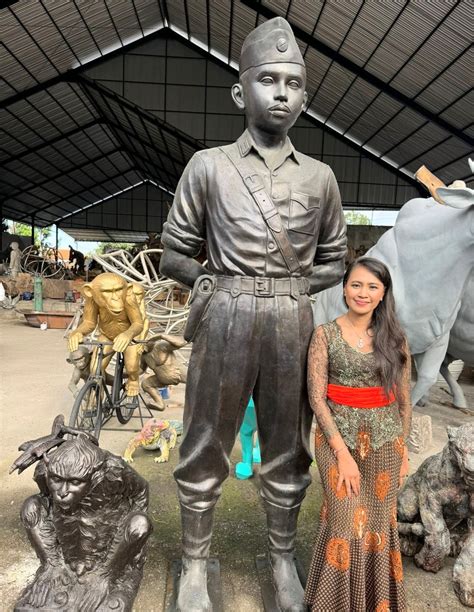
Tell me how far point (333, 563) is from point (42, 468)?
1180 mm

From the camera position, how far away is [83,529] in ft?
6.22

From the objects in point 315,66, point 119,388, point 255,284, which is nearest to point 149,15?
point 315,66

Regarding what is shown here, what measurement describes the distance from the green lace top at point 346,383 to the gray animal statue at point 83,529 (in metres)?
0.87

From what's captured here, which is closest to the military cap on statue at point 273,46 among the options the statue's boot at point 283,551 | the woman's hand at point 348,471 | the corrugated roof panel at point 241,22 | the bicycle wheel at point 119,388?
the woman's hand at point 348,471

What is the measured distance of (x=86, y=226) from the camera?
34.8 meters

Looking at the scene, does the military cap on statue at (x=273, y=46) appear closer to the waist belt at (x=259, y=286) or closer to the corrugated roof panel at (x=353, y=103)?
the waist belt at (x=259, y=286)

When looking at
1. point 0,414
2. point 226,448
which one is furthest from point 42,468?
point 0,414

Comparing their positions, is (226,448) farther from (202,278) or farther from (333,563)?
(202,278)

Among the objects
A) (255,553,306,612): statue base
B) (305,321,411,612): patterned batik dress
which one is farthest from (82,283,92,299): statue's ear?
(305,321,411,612): patterned batik dress

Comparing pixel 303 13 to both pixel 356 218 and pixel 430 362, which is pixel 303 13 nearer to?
pixel 430 362

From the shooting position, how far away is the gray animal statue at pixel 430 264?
3400 mm

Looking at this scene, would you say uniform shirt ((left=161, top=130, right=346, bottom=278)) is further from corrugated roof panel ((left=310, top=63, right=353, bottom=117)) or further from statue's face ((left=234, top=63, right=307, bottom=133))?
corrugated roof panel ((left=310, top=63, right=353, bottom=117))

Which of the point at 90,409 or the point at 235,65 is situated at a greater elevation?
the point at 235,65

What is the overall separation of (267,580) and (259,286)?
1.41m
